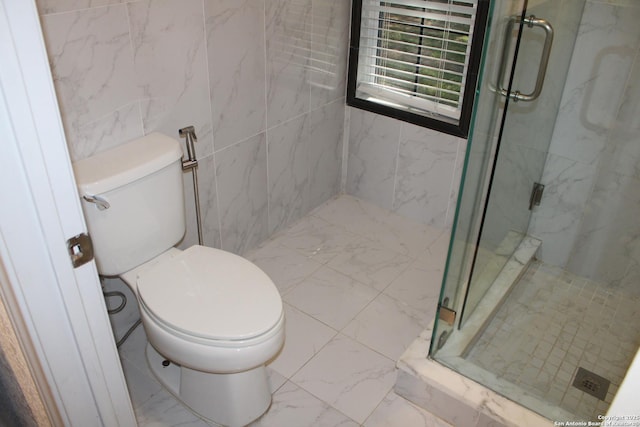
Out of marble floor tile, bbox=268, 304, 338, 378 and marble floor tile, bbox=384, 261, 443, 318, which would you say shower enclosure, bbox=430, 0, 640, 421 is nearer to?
marble floor tile, bbox=384, 261, 443, 318

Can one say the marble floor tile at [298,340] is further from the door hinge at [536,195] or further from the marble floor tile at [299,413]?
the door hinge at [536,195]

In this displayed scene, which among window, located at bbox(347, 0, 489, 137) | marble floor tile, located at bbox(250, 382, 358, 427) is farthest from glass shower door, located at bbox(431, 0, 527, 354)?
window, located at bbox(347, 0, 489, 137)

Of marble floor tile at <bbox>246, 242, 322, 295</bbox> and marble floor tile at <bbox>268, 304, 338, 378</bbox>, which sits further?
marble floor tile at <bbox>246, 242, 322, 295</bbox>

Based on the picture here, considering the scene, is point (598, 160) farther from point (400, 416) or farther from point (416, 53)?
point (400, 416)

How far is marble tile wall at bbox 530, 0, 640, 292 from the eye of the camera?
215 centimetres

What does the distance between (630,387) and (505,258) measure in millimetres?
1808

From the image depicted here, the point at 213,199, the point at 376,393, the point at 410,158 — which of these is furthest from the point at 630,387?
the point at 410,158

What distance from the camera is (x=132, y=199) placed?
5.74 ft

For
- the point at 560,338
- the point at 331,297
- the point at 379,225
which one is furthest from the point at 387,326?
the point at 379,225

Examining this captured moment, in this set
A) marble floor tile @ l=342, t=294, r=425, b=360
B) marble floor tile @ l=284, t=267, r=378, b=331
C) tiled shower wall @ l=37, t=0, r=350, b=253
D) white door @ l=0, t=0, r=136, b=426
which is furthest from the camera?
marble floor tile @ l=284, t=267, r=378, b=331

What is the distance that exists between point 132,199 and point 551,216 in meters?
1.87

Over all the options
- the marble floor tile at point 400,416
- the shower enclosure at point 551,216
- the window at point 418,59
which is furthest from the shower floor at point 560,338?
the window at point 418,59

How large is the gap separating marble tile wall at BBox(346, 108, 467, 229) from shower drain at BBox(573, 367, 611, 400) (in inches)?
43.4

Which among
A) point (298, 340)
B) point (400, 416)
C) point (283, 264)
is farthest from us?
point (283, 264)
